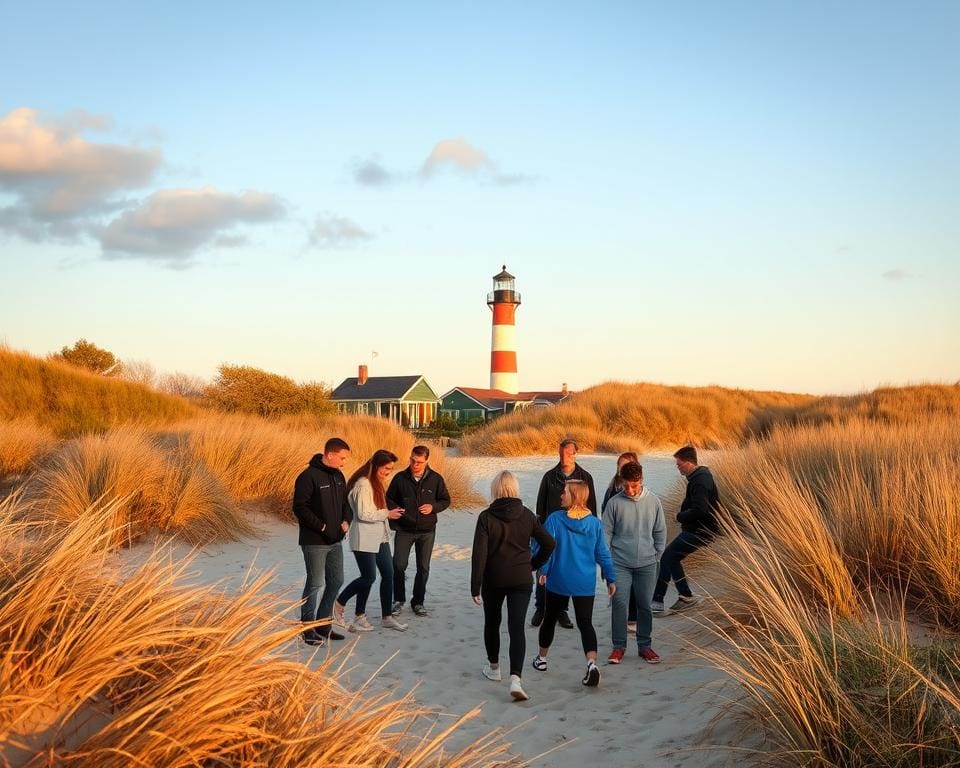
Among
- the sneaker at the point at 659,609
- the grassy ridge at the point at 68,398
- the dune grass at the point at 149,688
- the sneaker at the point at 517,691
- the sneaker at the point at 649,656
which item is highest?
the grassy ridge at the point at 68,398

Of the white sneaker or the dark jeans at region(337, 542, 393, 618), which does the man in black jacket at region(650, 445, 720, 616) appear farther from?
the dark jeans at region(337, 542, 393, 618)

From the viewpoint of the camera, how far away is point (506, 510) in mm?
6359

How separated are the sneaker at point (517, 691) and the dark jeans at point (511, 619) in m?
0.05

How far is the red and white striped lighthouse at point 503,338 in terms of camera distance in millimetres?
51625

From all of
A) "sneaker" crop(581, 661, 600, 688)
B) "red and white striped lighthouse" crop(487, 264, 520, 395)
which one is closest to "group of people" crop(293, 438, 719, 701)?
"sneaker" crop(581, 661, 600, 688)

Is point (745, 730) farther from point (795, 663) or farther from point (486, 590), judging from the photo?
point (486, 590)

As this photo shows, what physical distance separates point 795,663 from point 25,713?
3.45 metres

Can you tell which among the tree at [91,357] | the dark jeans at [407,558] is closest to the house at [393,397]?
the tree at [91,357]

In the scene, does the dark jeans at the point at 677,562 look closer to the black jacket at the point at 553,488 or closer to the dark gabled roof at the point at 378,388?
the black jacket at the point at 553,488

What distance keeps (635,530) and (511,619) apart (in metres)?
1.34

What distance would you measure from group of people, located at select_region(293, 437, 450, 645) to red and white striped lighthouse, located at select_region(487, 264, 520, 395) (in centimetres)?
4269

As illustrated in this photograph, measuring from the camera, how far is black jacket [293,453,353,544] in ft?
23.9

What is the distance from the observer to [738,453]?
12.3 metres

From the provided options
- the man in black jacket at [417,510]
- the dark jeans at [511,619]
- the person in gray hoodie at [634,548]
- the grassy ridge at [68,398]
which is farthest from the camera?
the grassy ridge at [68,398]
